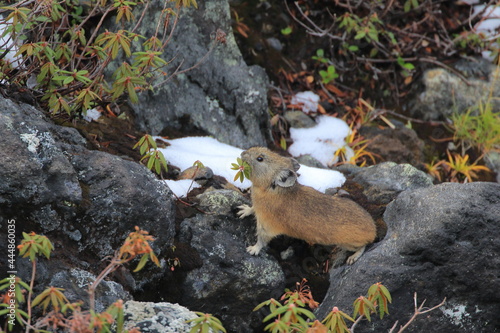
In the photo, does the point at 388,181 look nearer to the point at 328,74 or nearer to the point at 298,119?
the point at 298,119

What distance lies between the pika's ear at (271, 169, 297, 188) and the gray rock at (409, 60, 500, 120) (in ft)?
14.8

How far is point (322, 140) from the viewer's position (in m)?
8.80

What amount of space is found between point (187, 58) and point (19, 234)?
415 centimetres

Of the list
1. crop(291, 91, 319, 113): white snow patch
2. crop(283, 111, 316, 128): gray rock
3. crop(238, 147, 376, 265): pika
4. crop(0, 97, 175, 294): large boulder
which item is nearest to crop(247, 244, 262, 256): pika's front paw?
crop(238, 147, 376, 265): pika

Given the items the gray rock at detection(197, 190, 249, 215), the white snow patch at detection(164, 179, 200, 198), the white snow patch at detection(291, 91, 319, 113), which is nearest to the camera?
the gray rock at detection(197, 190, 249, 215)

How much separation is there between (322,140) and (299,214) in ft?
10.2

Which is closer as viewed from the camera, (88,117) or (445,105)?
(88,117)

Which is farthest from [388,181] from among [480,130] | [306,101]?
[480,130]

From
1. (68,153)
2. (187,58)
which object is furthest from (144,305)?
(187,58)

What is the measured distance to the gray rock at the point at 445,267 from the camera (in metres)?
5.16

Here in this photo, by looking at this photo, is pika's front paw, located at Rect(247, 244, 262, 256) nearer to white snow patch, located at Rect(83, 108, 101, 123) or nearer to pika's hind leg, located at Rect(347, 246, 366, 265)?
pika's hind leg, located at Rect(347, 246, 366, 265)

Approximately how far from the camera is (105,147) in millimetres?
6270

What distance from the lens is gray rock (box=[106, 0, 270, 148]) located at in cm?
769

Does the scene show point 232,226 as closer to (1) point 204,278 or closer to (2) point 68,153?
(1) point 204,278
